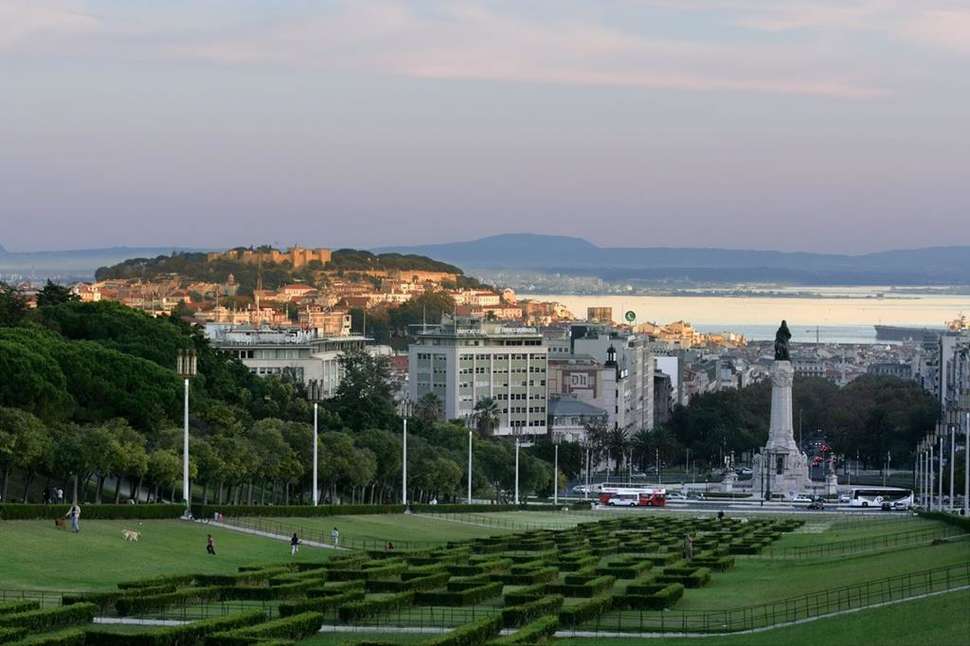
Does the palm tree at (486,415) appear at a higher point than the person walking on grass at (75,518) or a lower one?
higher

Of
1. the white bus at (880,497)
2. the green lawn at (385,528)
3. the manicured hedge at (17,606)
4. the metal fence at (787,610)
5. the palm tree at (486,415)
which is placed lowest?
the white bus at (880,497)

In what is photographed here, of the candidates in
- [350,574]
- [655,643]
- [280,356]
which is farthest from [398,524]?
[280,356]

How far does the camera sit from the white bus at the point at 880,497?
133413 mm

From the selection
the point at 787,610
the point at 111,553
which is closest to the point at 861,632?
the point at 787,610

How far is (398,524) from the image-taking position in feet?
301

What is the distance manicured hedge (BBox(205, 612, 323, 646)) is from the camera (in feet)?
148

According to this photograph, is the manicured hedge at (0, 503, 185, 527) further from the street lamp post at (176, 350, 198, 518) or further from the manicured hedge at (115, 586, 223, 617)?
the manicured hedge at (115, 586, 223, 617)

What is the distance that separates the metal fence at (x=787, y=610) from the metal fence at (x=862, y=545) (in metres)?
19.3

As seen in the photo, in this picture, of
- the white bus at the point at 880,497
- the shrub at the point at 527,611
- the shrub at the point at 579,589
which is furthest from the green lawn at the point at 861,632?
the white bus at the point at 880,497

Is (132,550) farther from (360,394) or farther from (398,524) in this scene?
(360,394)

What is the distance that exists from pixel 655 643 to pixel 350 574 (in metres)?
13.5

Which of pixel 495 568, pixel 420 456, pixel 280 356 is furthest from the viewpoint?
pixel 280 356

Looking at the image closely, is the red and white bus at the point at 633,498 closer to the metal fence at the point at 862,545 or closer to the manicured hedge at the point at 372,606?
the metal fence at the point at 862,545

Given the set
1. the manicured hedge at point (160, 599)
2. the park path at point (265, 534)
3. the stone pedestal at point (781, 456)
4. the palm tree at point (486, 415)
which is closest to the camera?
the manicured hedge at point (160, 599)
